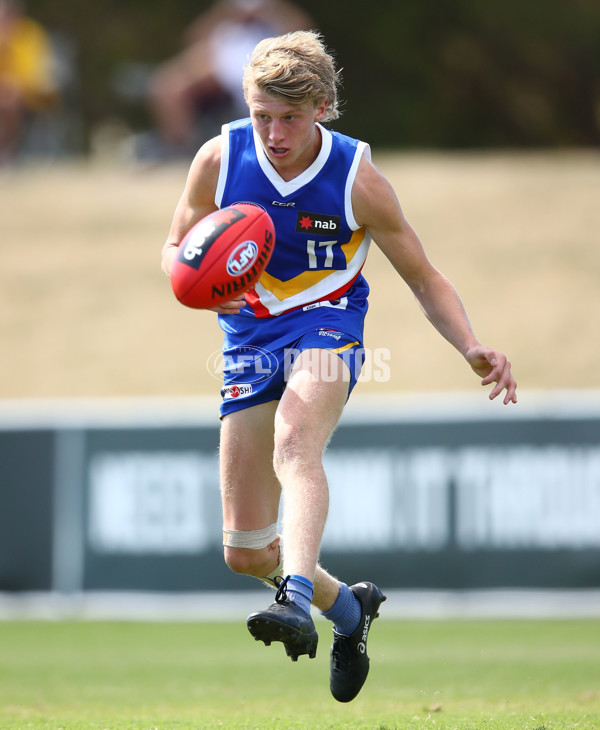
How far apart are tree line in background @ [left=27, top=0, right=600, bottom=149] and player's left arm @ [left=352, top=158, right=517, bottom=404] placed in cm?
1781

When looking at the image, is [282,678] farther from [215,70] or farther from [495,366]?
[215,70]

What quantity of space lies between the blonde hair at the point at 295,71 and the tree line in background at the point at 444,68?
1787 cm

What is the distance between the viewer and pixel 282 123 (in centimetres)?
488

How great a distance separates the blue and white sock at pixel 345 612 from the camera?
209 inches

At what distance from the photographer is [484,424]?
11.1m

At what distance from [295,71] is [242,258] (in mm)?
768

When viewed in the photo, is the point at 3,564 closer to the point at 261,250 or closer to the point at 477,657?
the point at 477,657

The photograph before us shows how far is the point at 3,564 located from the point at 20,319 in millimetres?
7063

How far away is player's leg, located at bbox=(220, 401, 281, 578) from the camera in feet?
17.1

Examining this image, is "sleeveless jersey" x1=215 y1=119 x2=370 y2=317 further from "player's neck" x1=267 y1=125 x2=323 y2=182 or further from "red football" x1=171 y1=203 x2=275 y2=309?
"red football" x1=171 y1=203 x2=275 y2=309

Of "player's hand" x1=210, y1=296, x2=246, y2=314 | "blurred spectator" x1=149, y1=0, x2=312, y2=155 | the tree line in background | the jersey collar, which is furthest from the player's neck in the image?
the tree line in background

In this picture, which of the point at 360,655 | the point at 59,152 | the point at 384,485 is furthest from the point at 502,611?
the point at 59,152

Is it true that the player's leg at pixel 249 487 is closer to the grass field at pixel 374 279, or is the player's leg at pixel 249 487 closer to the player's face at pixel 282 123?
the player's face at pixel 282 123

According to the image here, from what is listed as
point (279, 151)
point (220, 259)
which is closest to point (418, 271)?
point (279, 151)
